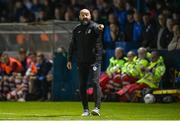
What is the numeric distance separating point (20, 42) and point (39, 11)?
4.52 m

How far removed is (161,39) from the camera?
22.4 m

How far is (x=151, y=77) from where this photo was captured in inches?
837

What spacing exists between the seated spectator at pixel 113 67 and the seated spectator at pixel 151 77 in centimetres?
78

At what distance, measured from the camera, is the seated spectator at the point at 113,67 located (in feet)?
72.1

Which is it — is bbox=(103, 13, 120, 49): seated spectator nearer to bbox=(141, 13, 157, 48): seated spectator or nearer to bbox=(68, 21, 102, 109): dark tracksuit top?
bbox=(141, 13, 157, 48): seated spectator

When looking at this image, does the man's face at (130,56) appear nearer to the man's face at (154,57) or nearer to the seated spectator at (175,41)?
the man's face at (154,57)

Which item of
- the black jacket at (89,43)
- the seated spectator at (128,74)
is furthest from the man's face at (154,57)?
the black jacket at (89,43)

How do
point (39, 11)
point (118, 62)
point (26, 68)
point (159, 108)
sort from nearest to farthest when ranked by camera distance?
point (159, 108) → point (118, 62) → point (26, 68) → point (39, 11)

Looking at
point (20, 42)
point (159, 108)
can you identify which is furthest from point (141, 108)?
point (20, 42)

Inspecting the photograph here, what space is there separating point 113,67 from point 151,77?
1524 millimetres

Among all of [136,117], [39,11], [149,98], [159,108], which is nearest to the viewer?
[136,117]

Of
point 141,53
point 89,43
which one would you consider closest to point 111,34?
point 141,53

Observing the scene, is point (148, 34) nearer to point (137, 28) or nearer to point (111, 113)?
point (137, 28)

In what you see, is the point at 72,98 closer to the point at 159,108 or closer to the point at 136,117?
the point at 159,108
